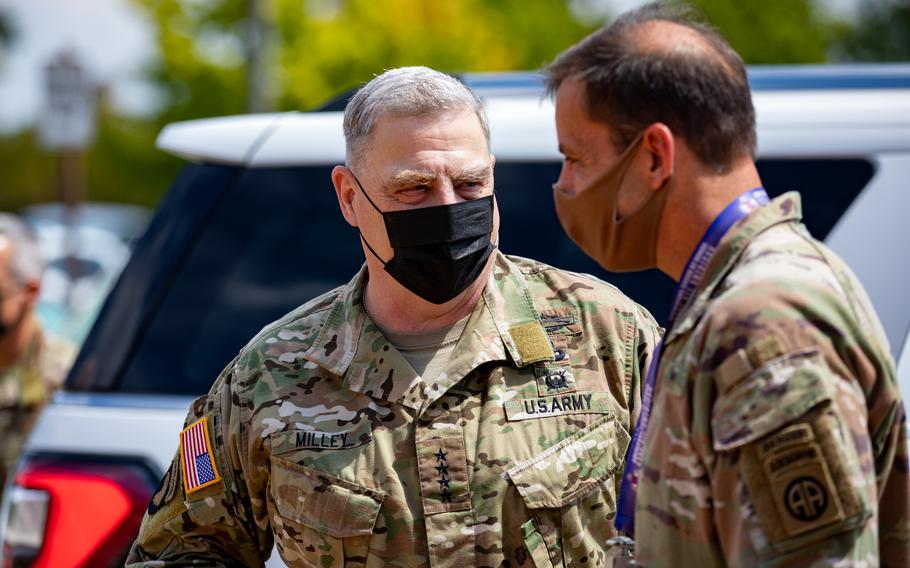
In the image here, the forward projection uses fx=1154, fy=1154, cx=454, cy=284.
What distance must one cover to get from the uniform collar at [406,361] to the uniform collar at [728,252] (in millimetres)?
689

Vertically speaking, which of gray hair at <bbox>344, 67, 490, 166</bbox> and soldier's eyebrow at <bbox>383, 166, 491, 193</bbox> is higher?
gray hair at <bbox>344, 67, 490, 166</bbox>

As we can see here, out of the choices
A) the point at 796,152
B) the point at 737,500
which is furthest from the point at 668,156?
the point at 796,152

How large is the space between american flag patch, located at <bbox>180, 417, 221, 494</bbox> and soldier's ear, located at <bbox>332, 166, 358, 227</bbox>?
1.78ft

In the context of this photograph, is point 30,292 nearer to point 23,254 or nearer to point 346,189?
point 23,254

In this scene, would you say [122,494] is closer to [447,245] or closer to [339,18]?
[447,245]

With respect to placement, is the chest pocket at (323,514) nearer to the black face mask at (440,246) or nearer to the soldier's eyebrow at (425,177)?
the black face mask at (440,246)

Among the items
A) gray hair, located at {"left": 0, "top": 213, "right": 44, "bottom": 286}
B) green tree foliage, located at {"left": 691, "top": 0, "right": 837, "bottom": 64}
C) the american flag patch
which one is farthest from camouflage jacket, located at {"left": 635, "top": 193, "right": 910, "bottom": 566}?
green tree foliage, located at {"left": 691, "top": 0, "right": 837, "bottom": 64}

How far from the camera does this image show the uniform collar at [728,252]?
5.35 feet

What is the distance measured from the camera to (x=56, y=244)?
623 inches

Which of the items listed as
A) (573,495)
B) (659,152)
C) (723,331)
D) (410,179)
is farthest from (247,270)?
(723,331)

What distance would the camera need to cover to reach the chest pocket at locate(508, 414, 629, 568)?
2205mm

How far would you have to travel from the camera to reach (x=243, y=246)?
3039 mm

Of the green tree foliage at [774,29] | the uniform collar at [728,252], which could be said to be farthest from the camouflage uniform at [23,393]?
the green tree foliage at [774,29]

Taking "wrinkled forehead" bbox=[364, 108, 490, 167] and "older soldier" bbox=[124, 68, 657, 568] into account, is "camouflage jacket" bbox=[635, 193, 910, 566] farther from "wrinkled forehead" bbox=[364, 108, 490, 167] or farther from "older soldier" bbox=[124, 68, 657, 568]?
"wrinkled forehead" bbox=[364, 108, 490, 167]
